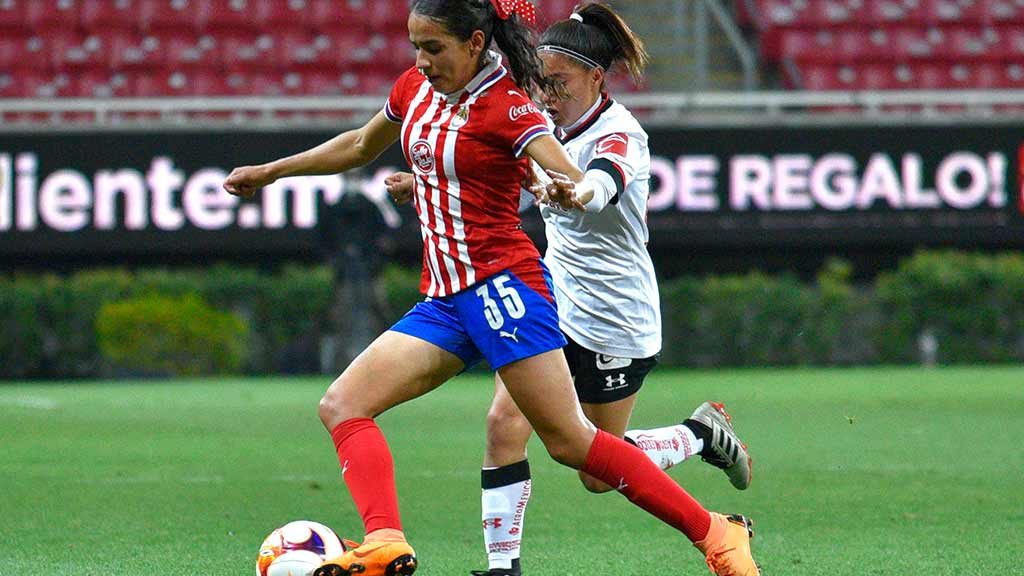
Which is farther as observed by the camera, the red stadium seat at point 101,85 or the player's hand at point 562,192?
the red stadium seat at point 101,85

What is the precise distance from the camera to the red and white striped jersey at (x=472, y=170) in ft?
15.1

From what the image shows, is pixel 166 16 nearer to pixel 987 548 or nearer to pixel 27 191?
pixel 27 191

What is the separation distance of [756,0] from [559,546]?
53.5 feet

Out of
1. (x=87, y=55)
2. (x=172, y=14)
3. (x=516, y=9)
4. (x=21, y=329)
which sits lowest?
(x=21, y=329)

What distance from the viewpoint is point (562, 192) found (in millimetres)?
4289

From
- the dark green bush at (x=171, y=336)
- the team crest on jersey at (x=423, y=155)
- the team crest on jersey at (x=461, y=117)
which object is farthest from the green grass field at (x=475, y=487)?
the dark green bush at (x=171, y=336)

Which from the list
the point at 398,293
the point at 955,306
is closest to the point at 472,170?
the point at 398,293

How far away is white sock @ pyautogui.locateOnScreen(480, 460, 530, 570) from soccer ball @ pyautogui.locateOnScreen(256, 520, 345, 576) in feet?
1.92

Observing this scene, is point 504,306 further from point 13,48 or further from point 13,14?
point 13,14

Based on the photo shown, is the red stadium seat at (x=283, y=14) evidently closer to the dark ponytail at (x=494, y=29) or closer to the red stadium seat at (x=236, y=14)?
the red stadium seat at (x=236, y=14)

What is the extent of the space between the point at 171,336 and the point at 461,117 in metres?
13.8

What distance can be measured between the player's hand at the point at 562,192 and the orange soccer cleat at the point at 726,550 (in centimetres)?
117

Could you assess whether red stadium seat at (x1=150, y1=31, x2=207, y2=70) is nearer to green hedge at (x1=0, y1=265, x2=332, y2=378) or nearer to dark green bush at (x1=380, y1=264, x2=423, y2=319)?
green hedge at (x1=0, y1=265, x2=332, y2=378)

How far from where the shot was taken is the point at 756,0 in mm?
21344
